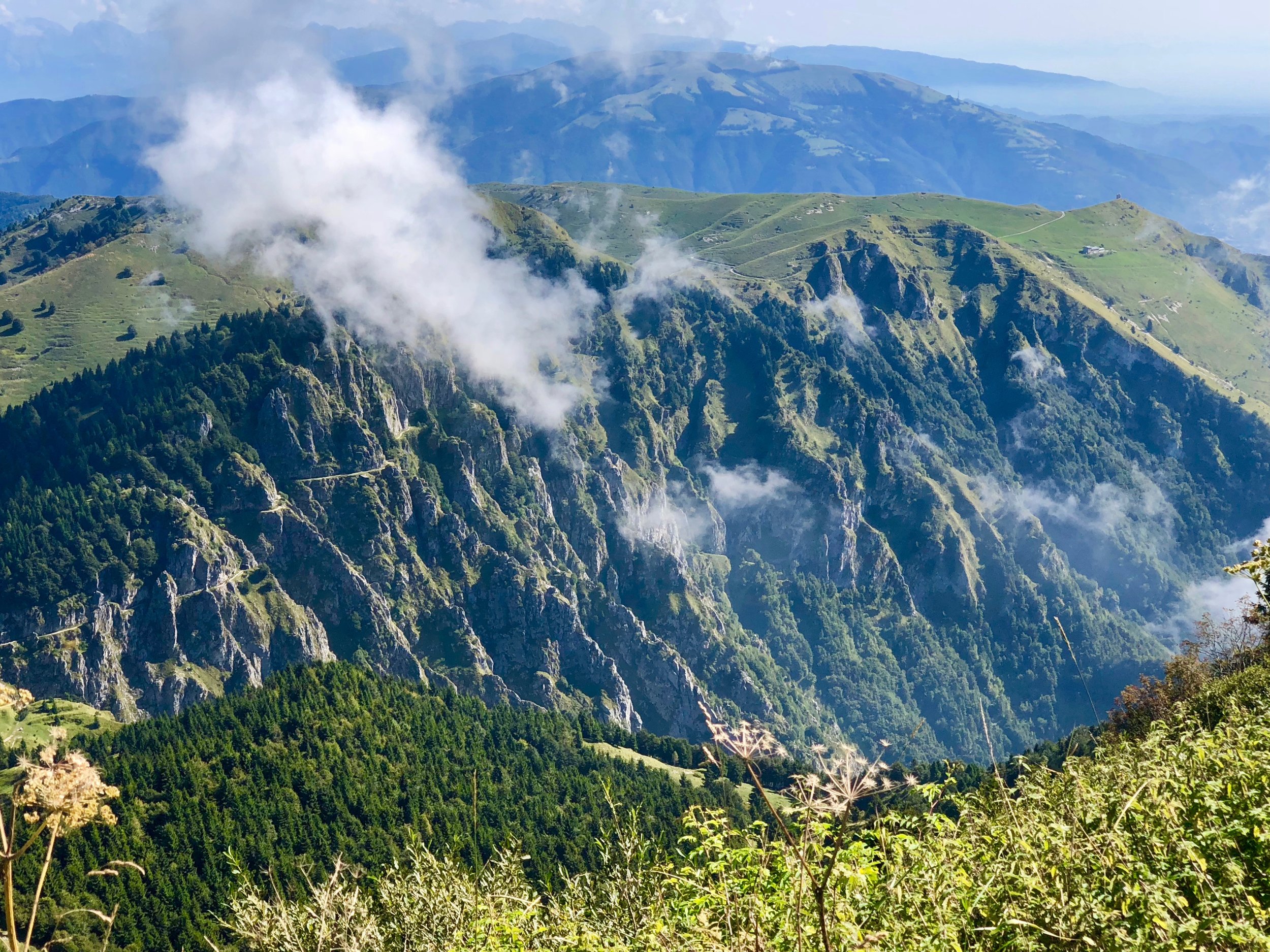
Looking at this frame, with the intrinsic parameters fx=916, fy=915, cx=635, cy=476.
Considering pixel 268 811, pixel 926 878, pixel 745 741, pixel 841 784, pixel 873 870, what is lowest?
pixel 268 811

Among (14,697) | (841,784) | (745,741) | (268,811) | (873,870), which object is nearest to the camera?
(745,741)

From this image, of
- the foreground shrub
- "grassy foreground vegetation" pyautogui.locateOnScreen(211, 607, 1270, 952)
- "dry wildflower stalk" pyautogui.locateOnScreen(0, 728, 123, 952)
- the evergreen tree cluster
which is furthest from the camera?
the evergreen tree cluster

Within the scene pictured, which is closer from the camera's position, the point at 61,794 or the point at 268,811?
the point at 61,794

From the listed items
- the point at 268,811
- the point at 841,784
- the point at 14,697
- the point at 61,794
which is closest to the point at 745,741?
the point at 841,784

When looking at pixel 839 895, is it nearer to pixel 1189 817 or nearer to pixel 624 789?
pixel 1189 817

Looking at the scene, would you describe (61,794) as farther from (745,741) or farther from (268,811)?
(268,811)

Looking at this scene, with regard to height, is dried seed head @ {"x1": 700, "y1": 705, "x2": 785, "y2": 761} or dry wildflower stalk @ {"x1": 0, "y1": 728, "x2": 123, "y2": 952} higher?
dried seed head @ {"x1": 700, "y1": 705, "x2": 785, "y2": 761}

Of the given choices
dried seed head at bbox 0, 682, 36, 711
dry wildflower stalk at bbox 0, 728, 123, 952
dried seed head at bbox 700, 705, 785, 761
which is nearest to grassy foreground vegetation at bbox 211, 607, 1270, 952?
dried seed head at bbox 700, 705, 785, 761

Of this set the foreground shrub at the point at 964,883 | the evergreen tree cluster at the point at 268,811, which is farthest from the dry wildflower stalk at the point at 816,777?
the evergreen tree cluster at the point at 268,811

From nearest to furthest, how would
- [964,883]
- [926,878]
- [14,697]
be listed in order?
[14,697]
[964,883]
[926,878]

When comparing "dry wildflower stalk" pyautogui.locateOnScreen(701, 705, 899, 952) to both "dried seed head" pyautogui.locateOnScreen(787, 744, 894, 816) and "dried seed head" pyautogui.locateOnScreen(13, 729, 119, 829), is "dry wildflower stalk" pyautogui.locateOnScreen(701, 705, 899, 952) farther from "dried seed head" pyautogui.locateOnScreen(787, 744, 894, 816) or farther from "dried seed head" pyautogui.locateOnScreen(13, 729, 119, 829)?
"dried seed head" pyautogui.locateOnScreen(13, 729, 119, 829)

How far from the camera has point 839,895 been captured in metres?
23.0

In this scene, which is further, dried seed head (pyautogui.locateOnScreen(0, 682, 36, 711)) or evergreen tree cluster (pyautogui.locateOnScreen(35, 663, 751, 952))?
evergreen tree cluster (pyautogui.locateOnScreen(35, 663, 751, 952))

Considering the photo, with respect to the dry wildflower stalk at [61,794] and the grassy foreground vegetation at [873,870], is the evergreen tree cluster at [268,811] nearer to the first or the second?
the grassy foreground vegetation at [873,870]
